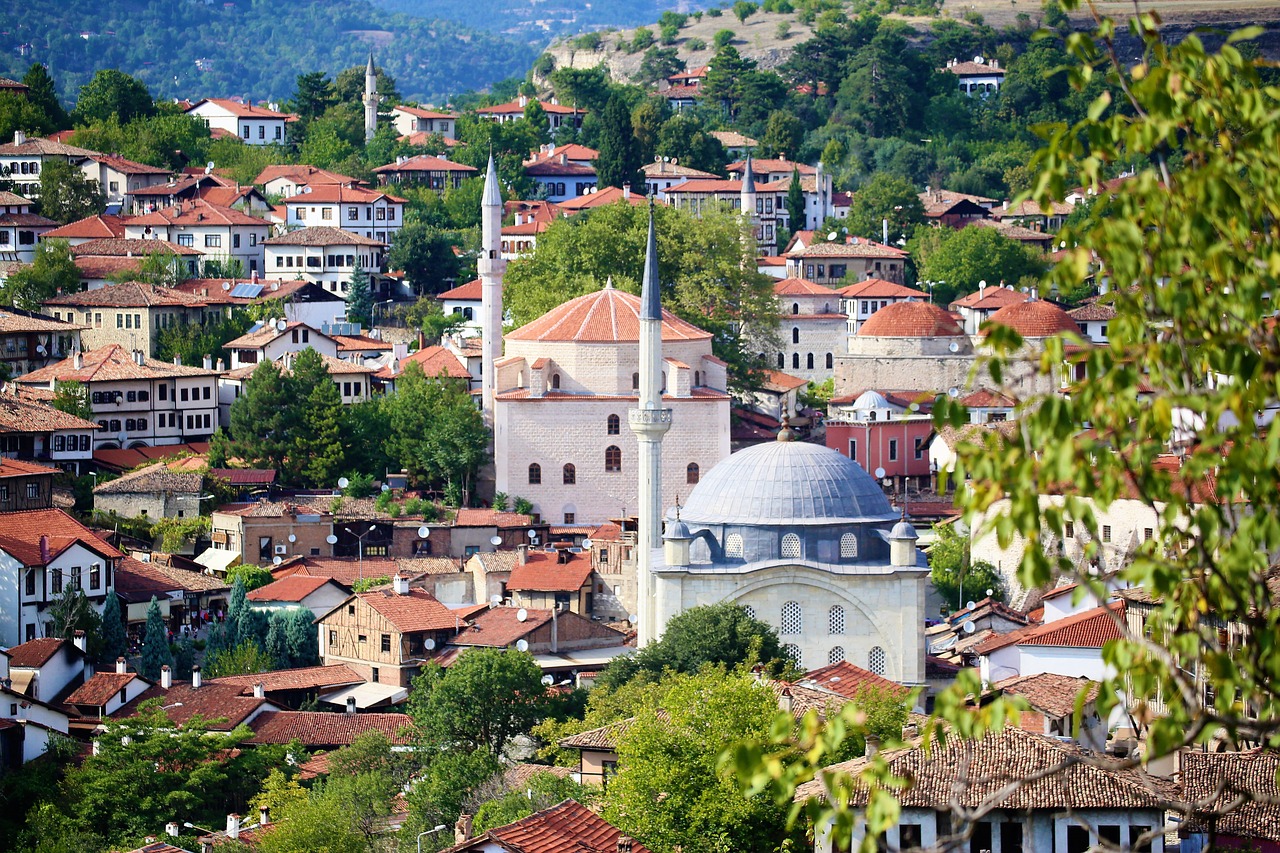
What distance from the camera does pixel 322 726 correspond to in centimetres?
3775

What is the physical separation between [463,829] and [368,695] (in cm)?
1425

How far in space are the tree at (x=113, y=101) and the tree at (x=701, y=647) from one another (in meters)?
51.9

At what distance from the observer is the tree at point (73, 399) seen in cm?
5272

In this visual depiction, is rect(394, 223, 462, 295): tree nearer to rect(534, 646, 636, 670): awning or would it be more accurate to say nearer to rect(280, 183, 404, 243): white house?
rect(280, 183, 404, 243): white house

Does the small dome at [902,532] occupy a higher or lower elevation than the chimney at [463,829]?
higher

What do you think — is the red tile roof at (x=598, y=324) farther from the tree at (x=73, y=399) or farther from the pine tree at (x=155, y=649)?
the pine tree at (x=155, y=649)

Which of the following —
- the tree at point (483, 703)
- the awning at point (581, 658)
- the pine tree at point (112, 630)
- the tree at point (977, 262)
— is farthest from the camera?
the tree at point (977, 262)

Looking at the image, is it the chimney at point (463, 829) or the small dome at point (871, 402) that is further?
the small dome at point (871, 402)

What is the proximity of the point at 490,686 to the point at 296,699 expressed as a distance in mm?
5844

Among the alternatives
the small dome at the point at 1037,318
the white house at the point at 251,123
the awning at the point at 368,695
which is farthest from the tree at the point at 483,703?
the white house at the point at 251,123

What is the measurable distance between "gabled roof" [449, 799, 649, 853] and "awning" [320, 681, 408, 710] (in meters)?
16.5

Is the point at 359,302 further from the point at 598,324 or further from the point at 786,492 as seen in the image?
the point at 786,492

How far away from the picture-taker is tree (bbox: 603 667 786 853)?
2552 cm

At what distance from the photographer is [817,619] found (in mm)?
39938
